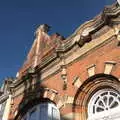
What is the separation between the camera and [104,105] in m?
9.38

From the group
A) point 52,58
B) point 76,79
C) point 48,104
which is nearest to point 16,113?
point 48,104

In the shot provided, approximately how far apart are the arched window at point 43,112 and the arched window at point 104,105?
5.95 feet

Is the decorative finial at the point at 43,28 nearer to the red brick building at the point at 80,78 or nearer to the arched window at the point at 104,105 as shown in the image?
the red brick building at the point at 80,78

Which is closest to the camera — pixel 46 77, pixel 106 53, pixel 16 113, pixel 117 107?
pixel 117 107

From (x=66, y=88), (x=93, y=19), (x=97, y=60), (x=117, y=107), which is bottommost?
(x=117, y=107)

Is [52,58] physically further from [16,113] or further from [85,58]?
[16,113]

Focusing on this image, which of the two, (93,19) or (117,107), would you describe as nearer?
(117,107)

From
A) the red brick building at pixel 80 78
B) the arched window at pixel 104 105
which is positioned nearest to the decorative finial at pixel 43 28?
the red brick building at pixel 80 78

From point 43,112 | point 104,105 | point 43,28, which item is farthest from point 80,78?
point 43,28

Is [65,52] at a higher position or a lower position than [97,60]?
higher

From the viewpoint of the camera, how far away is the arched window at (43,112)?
11.2 meters

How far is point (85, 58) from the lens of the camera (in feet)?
34.2

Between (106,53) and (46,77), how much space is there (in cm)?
343

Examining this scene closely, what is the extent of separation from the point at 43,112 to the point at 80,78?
260 centimetres
